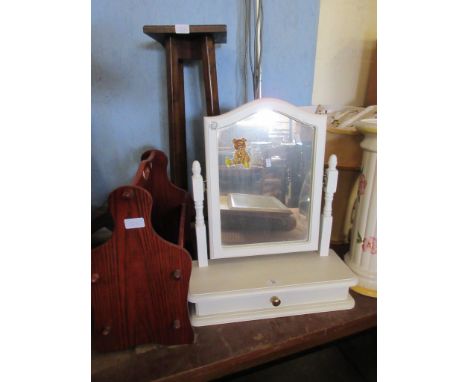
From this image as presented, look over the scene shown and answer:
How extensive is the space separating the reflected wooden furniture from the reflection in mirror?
0.17 meters

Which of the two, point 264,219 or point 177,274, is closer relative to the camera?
point 177,274

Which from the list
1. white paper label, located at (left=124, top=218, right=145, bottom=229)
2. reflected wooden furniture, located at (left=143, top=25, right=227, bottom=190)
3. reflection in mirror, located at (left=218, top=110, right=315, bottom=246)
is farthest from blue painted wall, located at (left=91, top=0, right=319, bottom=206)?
white paper label, located at (left=124, top=218, right=145, bottom=229)

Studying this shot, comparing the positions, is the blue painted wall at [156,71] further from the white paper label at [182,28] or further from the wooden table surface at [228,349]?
the wooden table surface at [228,349]

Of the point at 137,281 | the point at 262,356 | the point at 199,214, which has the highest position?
the point at 199,214

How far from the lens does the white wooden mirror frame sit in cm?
54

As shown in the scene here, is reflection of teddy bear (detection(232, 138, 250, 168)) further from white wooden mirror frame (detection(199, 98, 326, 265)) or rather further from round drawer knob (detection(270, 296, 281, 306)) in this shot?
round drawer knob (detection(270, 296, 281, 306))

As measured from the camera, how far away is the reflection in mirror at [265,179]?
572 mm

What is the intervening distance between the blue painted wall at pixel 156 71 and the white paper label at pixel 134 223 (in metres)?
0.43

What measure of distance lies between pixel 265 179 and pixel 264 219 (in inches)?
3.8

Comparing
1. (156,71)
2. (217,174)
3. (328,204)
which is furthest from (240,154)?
(156,71)

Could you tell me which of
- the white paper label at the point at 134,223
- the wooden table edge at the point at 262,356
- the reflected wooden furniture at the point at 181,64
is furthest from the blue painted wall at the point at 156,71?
the wooden table edge at the point at 262,356

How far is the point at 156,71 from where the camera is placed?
735mm

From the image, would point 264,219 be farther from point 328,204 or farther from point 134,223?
point 134,223
